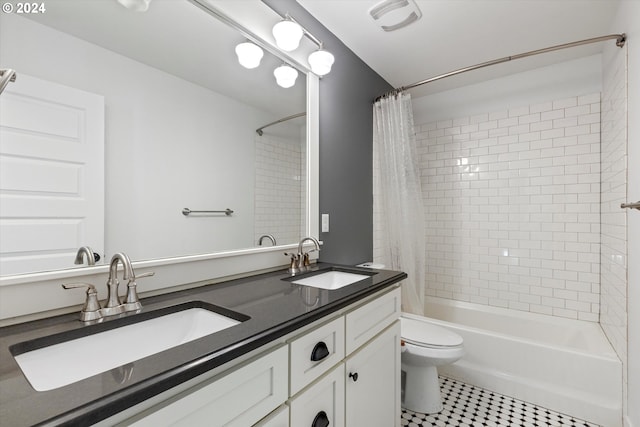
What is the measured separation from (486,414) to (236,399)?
1839mm

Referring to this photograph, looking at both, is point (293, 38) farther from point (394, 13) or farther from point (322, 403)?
point (322, 403)

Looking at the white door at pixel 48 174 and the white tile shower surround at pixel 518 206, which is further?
the white tile shower surround at pixel 518 206

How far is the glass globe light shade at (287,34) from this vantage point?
Answer: 58.2 inches

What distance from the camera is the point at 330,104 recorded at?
199 cm

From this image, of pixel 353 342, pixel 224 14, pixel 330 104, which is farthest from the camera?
pixel 330 104

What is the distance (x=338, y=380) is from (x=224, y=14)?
5.09ft

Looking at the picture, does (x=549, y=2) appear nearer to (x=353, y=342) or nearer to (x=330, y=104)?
(x=330, y=104)

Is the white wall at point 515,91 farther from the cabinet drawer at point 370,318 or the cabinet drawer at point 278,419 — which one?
the cabinet drawer at point 278,419

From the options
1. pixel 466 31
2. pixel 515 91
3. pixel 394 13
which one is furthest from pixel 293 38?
pixel 515 91

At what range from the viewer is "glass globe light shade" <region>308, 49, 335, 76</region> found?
5.65 ft

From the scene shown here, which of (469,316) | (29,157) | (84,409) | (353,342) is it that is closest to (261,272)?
(353,342)

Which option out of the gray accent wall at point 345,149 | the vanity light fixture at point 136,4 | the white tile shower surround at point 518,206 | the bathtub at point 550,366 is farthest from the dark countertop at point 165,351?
the white tile shower surround at point 518,206

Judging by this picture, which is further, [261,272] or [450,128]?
[450,128]

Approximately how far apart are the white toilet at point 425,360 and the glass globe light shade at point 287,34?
1813 mm
